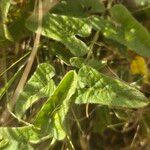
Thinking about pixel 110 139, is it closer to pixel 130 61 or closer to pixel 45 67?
pixel 130 61

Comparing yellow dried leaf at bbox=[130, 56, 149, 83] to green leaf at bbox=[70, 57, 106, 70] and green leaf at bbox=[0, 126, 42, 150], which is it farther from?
green leaf at bbox=[0, 126, 42, 150]

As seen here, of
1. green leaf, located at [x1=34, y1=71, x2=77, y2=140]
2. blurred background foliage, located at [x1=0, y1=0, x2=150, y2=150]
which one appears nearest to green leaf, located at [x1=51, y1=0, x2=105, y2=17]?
blurred background foliage, located at [x1=0, y1=0, x2=150, y2=150]

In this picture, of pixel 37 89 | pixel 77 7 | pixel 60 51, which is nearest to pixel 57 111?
pixel 37 89

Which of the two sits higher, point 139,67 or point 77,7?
point 77,7

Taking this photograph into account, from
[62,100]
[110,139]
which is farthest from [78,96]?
[110,139]

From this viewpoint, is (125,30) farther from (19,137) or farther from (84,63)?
(19,137)
